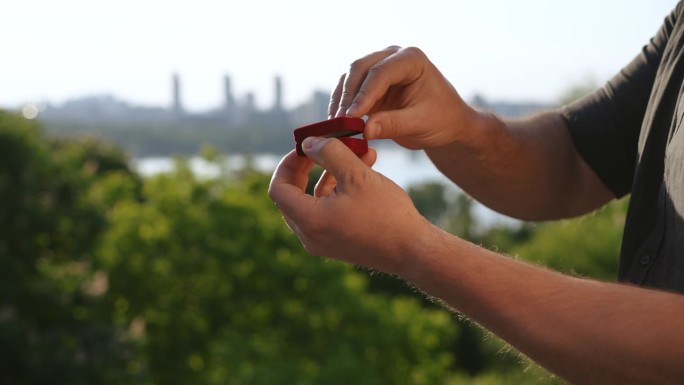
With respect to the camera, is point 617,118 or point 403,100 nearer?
point 403,100

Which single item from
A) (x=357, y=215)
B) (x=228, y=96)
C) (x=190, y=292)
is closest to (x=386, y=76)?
(x=357, y=215)

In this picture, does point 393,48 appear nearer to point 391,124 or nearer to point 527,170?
point 391,124

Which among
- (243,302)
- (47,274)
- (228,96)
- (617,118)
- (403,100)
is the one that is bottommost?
(243,302)

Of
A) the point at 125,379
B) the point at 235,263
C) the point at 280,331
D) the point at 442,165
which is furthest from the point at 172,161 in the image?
the point at 442,165

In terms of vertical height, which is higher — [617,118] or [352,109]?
[352,109]

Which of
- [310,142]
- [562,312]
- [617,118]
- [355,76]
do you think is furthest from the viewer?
[617,118]

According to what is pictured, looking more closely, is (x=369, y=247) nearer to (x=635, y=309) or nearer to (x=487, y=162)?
(x=635, y=309)

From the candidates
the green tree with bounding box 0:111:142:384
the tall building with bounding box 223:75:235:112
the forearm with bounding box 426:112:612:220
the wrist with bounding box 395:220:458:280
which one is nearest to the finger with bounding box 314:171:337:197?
Answer: the wrist with bounding box 395:220:458:280

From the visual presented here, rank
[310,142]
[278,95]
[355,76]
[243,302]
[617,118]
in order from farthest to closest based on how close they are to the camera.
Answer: [278,95] → [243,302] → [617,118] → [355,76] → [310,142]
